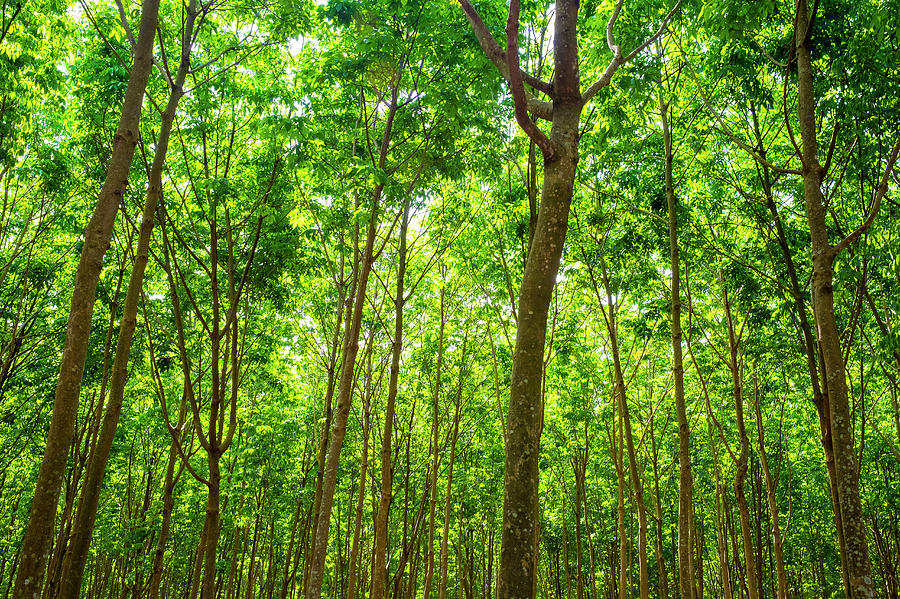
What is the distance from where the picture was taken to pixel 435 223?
12.7 meters

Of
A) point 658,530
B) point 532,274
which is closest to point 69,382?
point 532,274

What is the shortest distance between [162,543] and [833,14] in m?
14.8

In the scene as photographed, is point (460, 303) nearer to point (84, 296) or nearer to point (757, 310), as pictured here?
point (757, 310)

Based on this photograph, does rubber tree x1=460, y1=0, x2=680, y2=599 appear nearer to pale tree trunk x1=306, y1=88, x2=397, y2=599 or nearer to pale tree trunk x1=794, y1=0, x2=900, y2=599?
pale tree trunk x1=794, y1=0, x2=900, y2=599

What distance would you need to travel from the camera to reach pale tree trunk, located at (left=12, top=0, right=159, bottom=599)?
13.4ft

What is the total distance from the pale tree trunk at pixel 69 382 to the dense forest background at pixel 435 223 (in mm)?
25

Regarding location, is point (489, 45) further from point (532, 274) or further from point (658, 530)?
point (658, 530)

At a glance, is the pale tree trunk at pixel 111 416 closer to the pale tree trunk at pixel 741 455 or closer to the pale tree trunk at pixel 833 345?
the pale tree trunk at pixel 833 345

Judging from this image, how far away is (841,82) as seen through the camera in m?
7.66

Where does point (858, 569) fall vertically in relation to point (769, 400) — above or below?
below

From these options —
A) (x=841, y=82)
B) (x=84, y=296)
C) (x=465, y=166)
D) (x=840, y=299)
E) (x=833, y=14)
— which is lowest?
(x=84, y=296)

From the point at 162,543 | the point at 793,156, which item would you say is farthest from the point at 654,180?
the point at 162,543

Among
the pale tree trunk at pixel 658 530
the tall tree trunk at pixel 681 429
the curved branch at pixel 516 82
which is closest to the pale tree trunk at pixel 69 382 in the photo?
the curved branch at pixel 516 82

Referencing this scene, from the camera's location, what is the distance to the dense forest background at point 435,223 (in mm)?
5482
